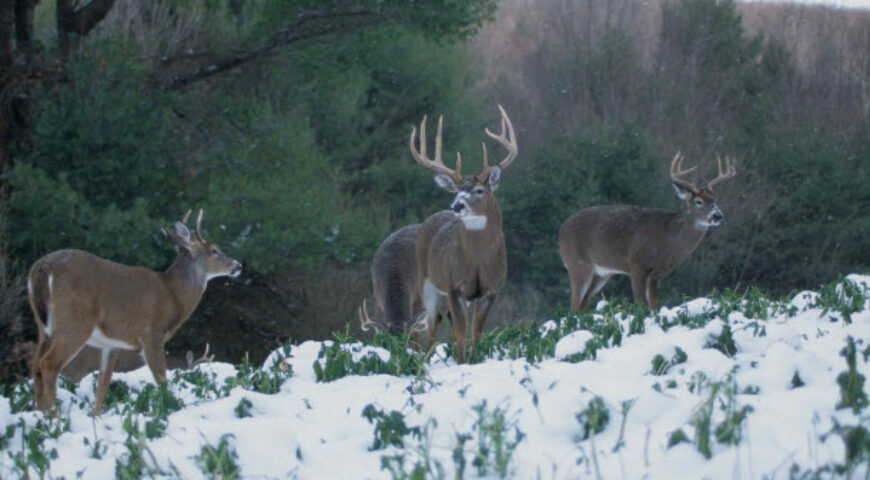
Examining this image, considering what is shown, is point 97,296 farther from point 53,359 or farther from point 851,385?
point 851,385

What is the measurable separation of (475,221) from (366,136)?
2416 cm

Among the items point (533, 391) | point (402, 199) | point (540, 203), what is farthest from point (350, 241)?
point (533, 391)

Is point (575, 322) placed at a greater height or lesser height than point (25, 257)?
greater

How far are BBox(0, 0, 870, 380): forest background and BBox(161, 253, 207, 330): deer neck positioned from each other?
1.20 meters

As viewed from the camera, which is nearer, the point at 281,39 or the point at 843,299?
the point at 843,299

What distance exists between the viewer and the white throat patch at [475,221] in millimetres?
8297

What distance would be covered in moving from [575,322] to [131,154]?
1184cm

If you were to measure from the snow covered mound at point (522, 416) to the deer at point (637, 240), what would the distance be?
6255mm

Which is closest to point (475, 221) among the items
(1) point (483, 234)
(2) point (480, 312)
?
(1) point (483, 234)

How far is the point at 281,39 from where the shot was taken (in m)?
19.5

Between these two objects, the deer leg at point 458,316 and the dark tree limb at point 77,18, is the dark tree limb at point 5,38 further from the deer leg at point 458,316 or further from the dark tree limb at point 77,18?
the deer leg at point 458,316

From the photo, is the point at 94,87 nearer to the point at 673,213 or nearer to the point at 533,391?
the point at 673,213

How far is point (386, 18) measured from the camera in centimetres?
1866

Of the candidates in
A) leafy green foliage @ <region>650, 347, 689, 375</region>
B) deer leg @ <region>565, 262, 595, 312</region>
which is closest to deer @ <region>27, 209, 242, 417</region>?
leafy green foliage @ <region>650, 347, 689, 375</region>
